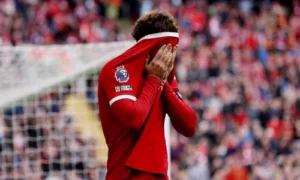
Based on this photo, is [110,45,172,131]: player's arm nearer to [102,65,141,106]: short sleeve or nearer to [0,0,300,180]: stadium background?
[102,65,141,106]: short sleeve

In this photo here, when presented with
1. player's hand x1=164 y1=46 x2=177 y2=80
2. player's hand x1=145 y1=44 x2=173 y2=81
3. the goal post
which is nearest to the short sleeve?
player's hand x1=145 y1=44 x2=173 y2=81

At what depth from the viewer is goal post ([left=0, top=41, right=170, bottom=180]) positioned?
9.95 m

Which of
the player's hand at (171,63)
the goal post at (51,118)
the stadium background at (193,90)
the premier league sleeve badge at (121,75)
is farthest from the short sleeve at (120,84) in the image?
the goal post at (51,118)

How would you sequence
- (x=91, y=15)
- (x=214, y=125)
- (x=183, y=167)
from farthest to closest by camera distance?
(x=91, y=15)
(x=214, y=125)
(x=183, y=167)

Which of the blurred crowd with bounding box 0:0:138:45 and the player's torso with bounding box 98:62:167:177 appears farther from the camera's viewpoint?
the blurred crowd with bounding box 0:0:138:45

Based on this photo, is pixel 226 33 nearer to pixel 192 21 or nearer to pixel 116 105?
pixel 192 21

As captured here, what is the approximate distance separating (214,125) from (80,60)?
8.43 metres

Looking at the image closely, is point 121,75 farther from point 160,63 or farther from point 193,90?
point 193,90

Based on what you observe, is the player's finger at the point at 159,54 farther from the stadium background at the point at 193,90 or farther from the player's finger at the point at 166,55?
the stadium background at the point at 193,90

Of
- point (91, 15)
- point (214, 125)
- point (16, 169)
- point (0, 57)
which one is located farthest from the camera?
point (91, 15)

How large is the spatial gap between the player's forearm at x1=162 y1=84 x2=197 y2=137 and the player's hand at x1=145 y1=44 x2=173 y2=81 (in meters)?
0.13

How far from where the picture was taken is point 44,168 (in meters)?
10.5

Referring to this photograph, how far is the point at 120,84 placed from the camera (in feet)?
18.4

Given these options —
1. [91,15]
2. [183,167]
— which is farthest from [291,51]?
[183,167]
